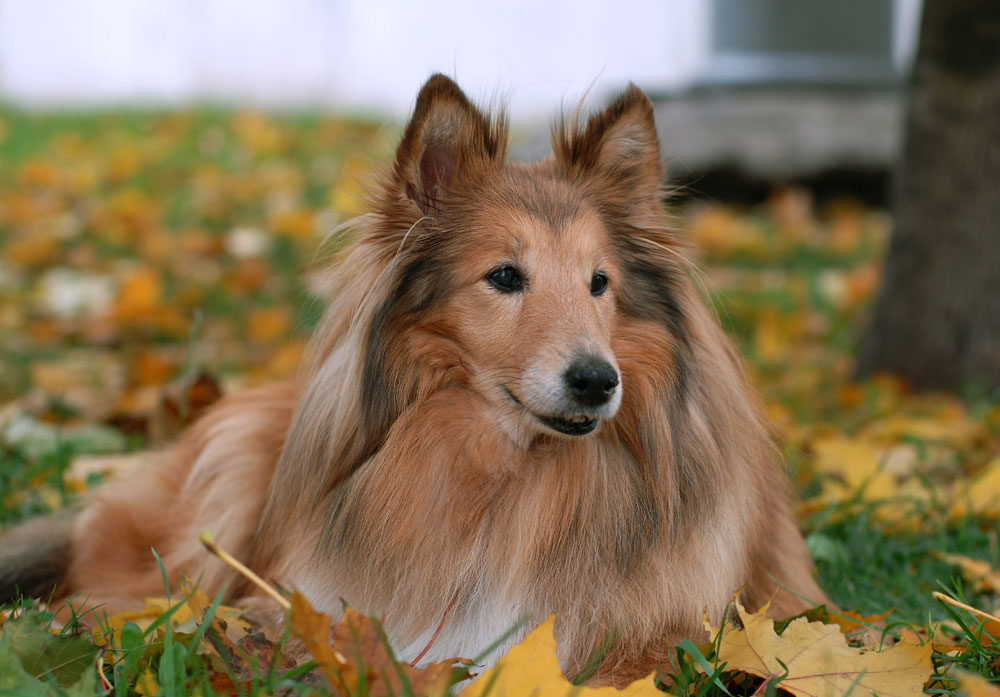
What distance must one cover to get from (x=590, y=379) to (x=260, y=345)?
146 inches

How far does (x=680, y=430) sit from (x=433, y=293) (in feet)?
2.45

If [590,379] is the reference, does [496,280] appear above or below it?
above

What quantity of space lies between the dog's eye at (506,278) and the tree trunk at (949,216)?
3014mm

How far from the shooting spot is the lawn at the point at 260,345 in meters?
2.34

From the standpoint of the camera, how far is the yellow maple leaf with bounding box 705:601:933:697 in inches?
82.6

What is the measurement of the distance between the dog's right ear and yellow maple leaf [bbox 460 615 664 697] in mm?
1201

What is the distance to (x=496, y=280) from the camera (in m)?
2.57

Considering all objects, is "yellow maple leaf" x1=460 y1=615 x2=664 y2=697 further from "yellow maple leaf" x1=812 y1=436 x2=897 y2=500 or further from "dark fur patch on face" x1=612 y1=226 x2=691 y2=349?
"yellow maple leaf" x1=812 y1=436 x2=897 y2=500

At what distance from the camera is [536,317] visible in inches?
97.5

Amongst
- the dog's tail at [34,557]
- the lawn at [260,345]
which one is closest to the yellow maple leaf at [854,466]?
the lawn at [260,345]

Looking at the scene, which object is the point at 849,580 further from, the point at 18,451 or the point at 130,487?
the point at 18,451

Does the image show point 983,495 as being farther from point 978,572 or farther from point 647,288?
point 647,288

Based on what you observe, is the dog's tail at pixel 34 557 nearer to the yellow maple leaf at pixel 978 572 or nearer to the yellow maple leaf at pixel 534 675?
the yellow maple leaf at pixel 534 675

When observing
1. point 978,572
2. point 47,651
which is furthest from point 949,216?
point 47,651
